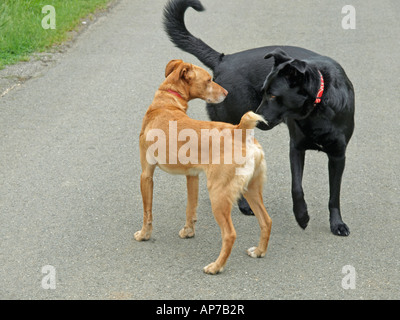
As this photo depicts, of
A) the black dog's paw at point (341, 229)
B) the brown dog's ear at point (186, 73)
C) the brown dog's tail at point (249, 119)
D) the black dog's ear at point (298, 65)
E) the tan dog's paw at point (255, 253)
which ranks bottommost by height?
the tan dog's paw at point (255, 253)

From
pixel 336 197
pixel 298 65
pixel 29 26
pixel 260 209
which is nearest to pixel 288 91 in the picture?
pixel 298 65

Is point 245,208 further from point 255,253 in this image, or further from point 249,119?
point 249,119

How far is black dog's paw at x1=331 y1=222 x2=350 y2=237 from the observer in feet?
16.2

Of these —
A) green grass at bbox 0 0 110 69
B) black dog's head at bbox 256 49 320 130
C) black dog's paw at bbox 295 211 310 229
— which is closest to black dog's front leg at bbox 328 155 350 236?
black dog's paw at bbox 295 211 310 229

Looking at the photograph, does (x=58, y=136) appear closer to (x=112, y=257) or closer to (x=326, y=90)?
(x=112, y=257)

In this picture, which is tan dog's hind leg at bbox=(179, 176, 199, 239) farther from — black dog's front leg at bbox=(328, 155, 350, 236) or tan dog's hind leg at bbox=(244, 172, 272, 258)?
black dog's front leg at bbox=(328, 155, 350, 236)

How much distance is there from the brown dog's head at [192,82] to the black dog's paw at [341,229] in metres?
1.36

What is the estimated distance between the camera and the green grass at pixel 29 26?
871 centimetres

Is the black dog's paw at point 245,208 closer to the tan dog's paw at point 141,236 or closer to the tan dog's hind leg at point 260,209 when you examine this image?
the tan dog's hind leg at point 260,209

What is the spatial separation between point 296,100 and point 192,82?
0.85m

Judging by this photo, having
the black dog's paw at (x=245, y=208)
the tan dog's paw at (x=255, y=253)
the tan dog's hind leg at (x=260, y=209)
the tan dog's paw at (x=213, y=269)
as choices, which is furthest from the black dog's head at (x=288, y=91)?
the tan dog's paw at (x=213, y=269)

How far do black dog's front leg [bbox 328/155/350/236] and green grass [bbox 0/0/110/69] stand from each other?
5.04 meters

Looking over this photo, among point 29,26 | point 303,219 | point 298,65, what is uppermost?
point 298,65

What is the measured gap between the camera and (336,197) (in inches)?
198
